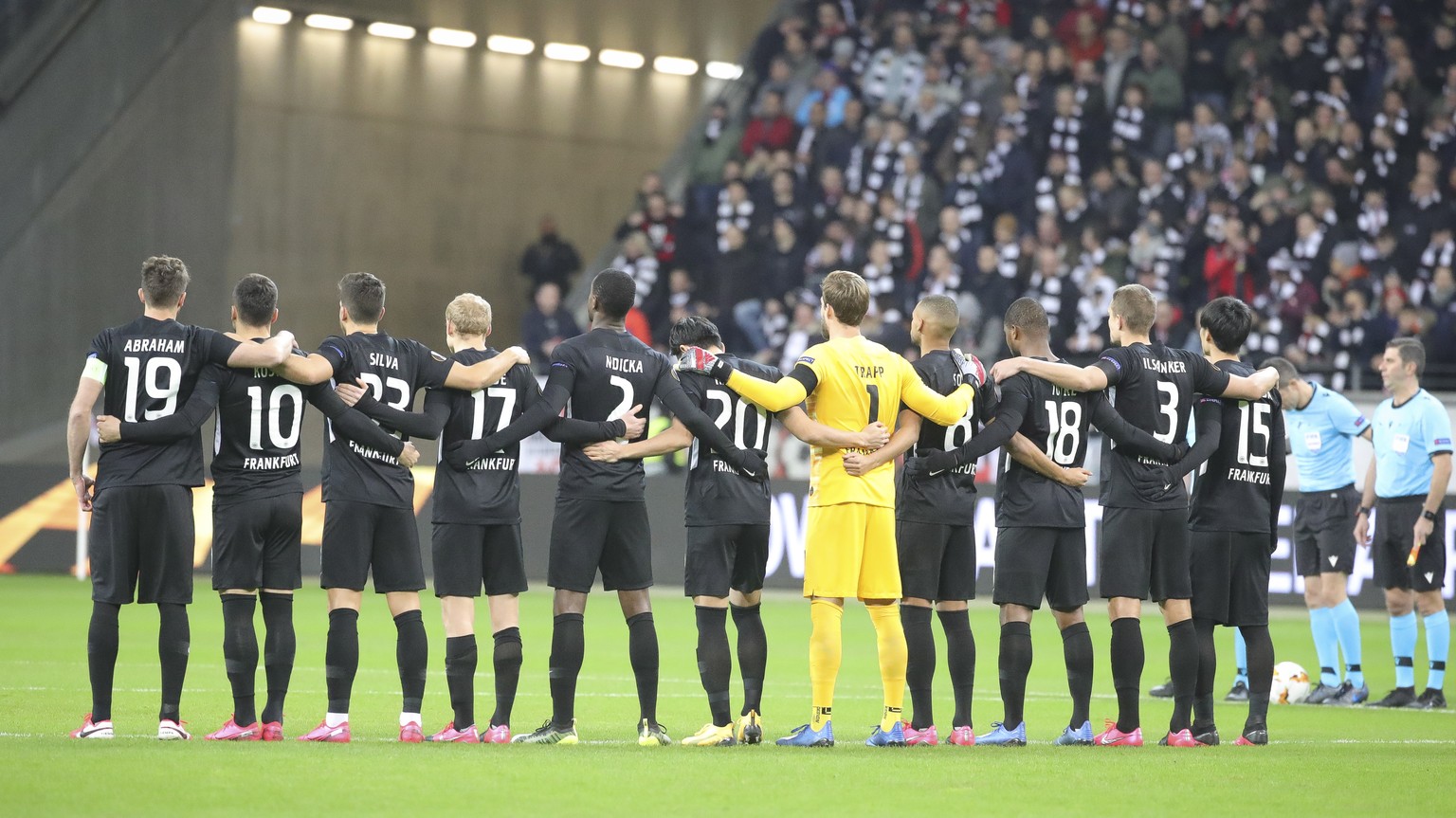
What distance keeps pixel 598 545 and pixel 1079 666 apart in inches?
107

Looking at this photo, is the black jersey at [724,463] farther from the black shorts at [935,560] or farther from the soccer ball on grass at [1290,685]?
the soccer ball on grass at [1290,685]

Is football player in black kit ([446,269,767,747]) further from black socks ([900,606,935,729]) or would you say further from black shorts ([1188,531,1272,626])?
black shorts ([1188,531,1272,626])

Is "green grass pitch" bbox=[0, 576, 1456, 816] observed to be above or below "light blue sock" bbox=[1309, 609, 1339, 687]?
below

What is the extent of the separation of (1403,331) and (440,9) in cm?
1690

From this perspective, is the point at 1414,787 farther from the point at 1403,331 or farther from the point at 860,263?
the point at 860,263

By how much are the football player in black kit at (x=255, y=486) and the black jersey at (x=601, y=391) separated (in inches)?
34.8

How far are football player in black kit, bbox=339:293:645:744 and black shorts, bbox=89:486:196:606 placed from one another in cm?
112

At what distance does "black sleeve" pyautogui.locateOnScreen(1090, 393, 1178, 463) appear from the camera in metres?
9.84

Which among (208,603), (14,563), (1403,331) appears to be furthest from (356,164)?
(1403,331)

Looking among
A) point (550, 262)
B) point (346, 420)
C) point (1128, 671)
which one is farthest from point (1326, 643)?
point (550, 262)

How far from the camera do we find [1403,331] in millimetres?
21266

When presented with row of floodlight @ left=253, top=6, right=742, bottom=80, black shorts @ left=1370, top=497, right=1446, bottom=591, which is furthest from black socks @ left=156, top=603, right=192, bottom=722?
row of floodlight @ left=253, top=6, right=742, bottom=80

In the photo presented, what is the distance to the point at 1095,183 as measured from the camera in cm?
2408

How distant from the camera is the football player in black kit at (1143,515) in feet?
32.4
